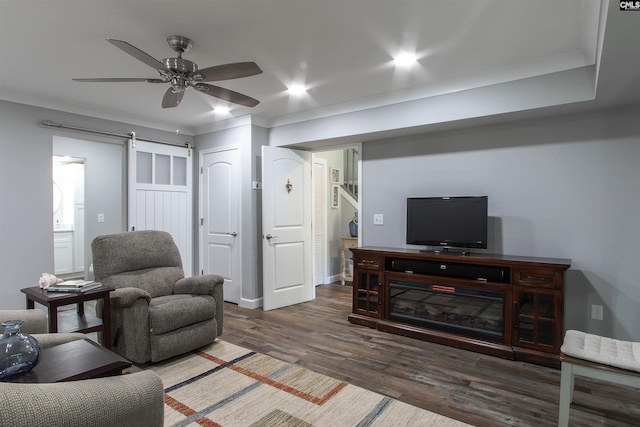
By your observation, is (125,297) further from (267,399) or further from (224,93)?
(224,93)

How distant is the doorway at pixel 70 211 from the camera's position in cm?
600

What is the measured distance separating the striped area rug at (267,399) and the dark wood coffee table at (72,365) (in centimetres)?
70

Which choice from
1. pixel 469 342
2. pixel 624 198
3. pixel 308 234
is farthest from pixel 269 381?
pixel 624 198

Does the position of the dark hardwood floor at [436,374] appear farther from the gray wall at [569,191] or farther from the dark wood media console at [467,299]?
the gray wall at [569,191]

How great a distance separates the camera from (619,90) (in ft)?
8.13

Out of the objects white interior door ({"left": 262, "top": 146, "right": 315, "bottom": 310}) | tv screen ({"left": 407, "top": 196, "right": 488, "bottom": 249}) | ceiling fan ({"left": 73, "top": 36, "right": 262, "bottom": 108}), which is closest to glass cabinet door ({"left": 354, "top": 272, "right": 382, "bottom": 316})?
tv screen ({"left": 407, "top": 196, "right": 488, "bottom": 249})

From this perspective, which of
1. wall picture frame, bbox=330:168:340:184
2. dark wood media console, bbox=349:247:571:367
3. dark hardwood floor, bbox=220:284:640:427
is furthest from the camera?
wall picture frame, bbox=330:168:340:184

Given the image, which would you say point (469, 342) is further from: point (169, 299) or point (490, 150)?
point (169, 299)

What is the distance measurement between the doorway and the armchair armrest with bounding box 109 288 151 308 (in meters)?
4.20

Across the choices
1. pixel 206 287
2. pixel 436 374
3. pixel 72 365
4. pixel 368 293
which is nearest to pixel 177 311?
pixel 206 287

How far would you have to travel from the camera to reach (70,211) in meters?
A: 6.23

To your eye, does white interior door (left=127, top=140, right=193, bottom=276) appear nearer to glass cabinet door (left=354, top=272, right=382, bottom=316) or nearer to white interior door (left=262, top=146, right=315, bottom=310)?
white interior door (left=262, top=146, right=315, bottom=310)

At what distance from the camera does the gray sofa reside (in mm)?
865

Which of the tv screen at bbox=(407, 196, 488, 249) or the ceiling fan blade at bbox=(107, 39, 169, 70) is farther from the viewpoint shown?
the tv screen at bbox=(407, 196, 488, 249)
